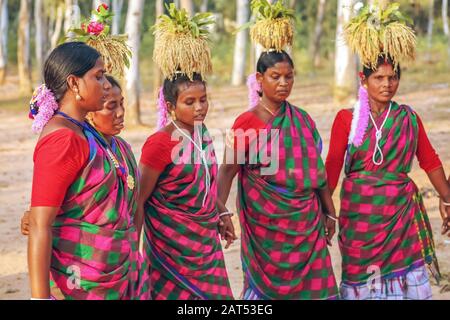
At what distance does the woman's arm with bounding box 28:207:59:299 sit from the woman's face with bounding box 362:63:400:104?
268cm

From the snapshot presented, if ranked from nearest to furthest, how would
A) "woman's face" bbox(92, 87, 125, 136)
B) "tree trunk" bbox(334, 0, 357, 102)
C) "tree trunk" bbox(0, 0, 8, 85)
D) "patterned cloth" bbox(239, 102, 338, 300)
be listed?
"woman's face" bbox(92, 87, 125, 136) → "patterned cloth" bbox(239, 102, 338, 300) → "tree trunk" bbox(334, 0, 357, 102) → "tree trunk" bbox(0, 0, 8, 85)

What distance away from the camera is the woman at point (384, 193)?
208 inches

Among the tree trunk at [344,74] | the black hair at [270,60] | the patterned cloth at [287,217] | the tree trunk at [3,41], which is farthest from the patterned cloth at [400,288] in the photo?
the tree trunk at [3,41]

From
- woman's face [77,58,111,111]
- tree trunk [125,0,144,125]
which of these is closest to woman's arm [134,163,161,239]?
woman's face [77,58,111,111]

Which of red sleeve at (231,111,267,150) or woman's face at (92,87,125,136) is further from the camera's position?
red sleeve at (231,111,267,150)

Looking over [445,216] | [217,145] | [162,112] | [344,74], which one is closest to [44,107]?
[162,112]

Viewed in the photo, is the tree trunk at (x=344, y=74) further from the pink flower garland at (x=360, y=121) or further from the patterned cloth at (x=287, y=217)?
the patterned cloth at (x=287, y=217)

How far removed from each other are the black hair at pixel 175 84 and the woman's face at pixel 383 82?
114 cm

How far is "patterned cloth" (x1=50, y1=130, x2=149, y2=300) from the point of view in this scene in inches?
135

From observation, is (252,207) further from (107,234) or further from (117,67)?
(107,234)

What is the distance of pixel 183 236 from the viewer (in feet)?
15.7

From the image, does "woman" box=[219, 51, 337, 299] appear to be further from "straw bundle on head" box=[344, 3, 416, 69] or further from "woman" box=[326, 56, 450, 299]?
"straw bundle on head" box=[344, 3, 416, 69]

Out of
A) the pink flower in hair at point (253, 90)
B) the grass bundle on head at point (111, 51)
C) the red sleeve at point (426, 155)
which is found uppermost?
the grass bundle on head at point (111, 51)

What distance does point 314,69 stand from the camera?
30.2 m
